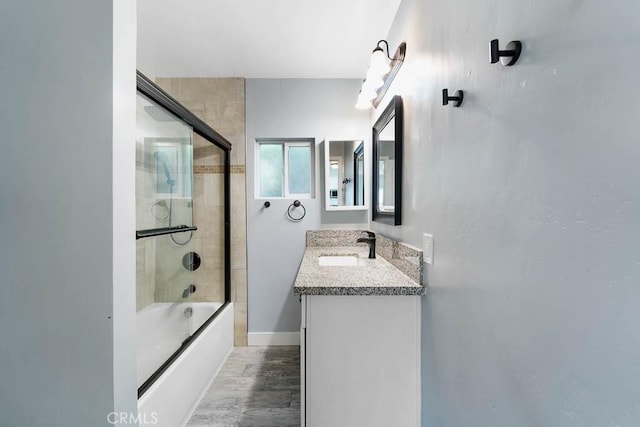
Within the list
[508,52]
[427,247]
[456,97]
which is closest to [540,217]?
[508,52]

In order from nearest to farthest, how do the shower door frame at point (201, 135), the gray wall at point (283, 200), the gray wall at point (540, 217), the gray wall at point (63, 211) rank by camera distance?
the gray wall at point (540, 217)
the gray wall at point (63, 211)
the shower door frame at point (201, 135)
the gray wall at point (283, 200)

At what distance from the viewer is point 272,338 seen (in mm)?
2488

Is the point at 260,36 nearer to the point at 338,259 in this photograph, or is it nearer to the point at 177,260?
the point at 338,259

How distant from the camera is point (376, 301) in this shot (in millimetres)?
1188

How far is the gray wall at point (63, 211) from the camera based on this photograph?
80cm

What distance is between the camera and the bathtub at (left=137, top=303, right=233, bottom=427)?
138cm

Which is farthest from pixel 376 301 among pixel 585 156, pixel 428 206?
pixel 585 156

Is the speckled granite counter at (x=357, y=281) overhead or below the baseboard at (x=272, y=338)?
overhead

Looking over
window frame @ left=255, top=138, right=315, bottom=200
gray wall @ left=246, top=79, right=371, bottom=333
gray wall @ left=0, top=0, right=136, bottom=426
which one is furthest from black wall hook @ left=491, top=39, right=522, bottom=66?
window frame @ left=255, top=138, right=315, bottom=200

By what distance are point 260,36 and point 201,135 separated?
82 cm

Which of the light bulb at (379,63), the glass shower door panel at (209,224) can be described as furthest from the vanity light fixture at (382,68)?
the glass shower door panel at (209,224)

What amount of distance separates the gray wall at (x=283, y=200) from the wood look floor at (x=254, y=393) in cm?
29

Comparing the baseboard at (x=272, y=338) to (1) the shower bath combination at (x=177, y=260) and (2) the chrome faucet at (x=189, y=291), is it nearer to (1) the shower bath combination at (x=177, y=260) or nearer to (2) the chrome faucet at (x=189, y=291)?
(1) the shower bath combination at (x=177, y=260)

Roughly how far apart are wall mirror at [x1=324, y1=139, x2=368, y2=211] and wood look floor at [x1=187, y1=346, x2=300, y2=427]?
1343 mm
